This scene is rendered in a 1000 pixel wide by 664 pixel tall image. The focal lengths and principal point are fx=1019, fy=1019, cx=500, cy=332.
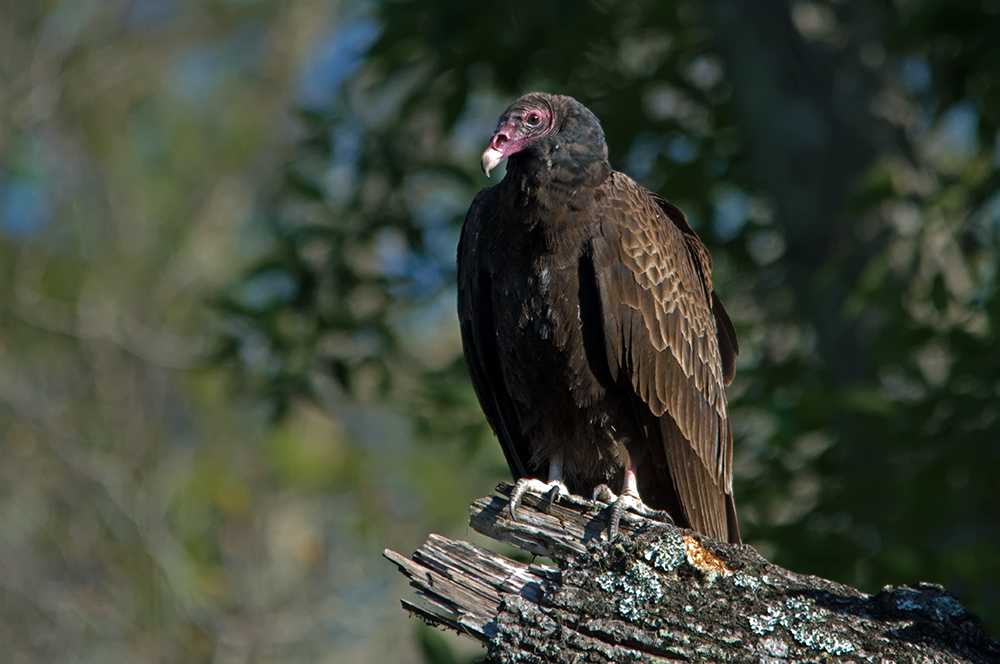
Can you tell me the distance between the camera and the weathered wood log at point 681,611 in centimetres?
185

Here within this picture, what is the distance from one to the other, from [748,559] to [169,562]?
9.33m

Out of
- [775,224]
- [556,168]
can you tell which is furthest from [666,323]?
[775,224]

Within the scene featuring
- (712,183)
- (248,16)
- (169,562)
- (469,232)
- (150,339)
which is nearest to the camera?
(469,232)

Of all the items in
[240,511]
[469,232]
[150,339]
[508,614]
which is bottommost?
[508,614]

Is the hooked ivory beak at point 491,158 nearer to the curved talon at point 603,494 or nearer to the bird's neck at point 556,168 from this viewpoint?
the bird's neck at point 556,168

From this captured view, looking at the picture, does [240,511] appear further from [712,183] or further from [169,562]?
[712,183]

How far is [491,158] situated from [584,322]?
0.59 m

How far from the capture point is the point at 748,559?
2.01 metres

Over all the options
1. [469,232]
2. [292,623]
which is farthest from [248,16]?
[469,232]

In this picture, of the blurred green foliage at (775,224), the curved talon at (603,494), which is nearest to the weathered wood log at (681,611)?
the curved talon at (603,494)

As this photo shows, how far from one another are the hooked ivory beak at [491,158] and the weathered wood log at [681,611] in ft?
4.43

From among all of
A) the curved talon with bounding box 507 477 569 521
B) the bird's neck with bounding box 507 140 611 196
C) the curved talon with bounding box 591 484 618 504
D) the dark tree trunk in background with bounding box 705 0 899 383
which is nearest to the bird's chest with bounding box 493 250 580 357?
the bird's neck with bounding box 507 140 611 196

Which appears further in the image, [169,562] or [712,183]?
[169,562]

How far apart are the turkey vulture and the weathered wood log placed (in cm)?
102
